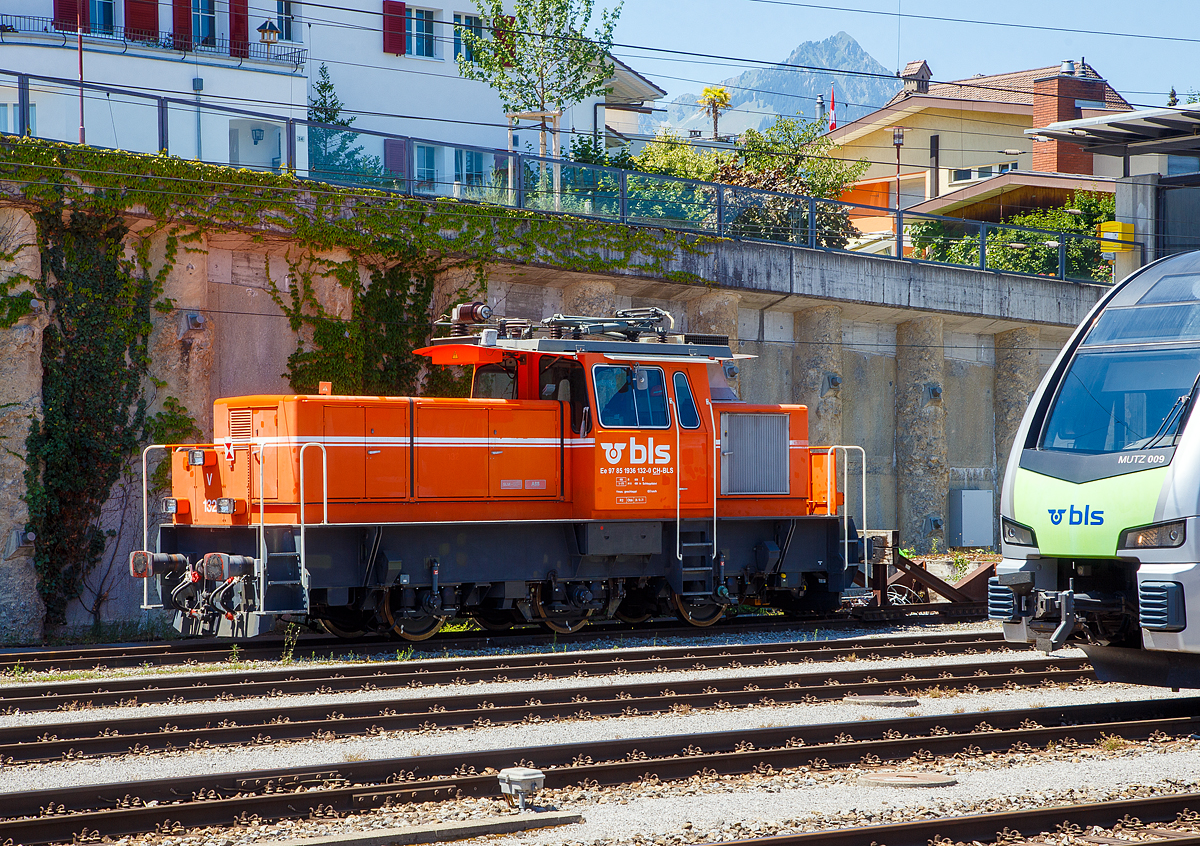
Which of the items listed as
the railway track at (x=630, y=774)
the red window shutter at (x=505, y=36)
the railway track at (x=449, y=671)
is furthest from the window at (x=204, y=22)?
the railway track at (x=630, y=774)

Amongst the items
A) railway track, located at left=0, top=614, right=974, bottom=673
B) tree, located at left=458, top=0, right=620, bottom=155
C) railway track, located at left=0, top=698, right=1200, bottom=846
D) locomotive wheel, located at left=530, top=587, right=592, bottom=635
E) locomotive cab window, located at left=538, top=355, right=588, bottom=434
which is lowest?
railway track, located at left=0, top=614, right=974, bottom=673

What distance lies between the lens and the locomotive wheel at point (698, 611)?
14570 millimetres

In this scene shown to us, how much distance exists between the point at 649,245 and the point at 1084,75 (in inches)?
1548

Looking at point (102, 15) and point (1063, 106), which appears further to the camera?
point (1063, 106)

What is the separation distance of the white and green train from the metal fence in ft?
37.3

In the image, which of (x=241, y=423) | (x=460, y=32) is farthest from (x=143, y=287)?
(x=460, y=32)

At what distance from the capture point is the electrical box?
24.9 metres

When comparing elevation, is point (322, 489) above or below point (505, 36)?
below

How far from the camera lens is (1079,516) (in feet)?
26.1

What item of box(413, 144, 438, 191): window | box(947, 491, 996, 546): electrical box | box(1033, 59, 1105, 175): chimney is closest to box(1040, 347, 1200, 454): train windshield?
box(413, 144, 438, 191): window

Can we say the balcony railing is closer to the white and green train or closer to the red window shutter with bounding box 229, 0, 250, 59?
the red window shutter with bounding box 229, 0, 250, 59

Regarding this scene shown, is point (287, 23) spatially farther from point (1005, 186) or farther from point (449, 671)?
point (449, 671)

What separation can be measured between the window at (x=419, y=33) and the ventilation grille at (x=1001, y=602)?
111 ft

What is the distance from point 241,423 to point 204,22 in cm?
2540
